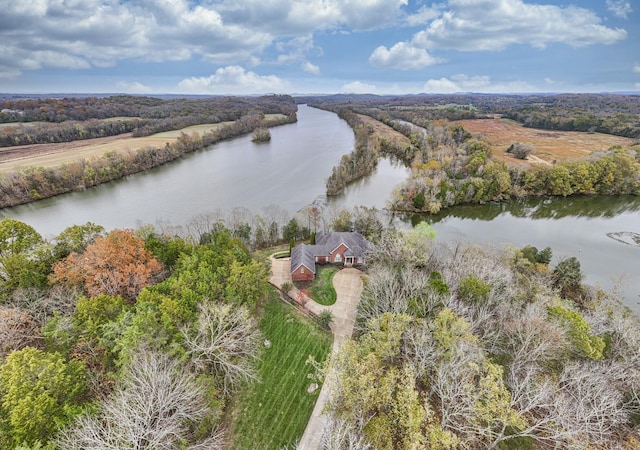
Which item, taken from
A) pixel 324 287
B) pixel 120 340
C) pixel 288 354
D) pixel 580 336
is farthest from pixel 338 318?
pixel 580 336

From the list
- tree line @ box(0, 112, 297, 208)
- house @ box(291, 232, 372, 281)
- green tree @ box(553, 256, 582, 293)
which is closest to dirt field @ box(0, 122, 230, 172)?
tree line @ box(0, 112, 297, 208)

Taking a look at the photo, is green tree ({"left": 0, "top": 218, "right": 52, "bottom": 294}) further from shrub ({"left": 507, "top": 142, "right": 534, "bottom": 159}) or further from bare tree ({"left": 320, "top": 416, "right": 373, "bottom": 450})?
shrub ({"left": 507, "top": 142, "right": 534, "bottom": 159})

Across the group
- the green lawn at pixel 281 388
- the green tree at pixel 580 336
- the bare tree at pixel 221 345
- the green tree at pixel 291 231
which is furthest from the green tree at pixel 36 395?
the green tree at pixel 580 336

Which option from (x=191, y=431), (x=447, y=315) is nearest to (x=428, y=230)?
(x=447, y=315)

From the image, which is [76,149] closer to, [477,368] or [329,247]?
[329,247]

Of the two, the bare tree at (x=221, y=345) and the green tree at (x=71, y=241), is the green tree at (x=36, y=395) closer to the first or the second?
the bare tree at (x=221, y=345)
